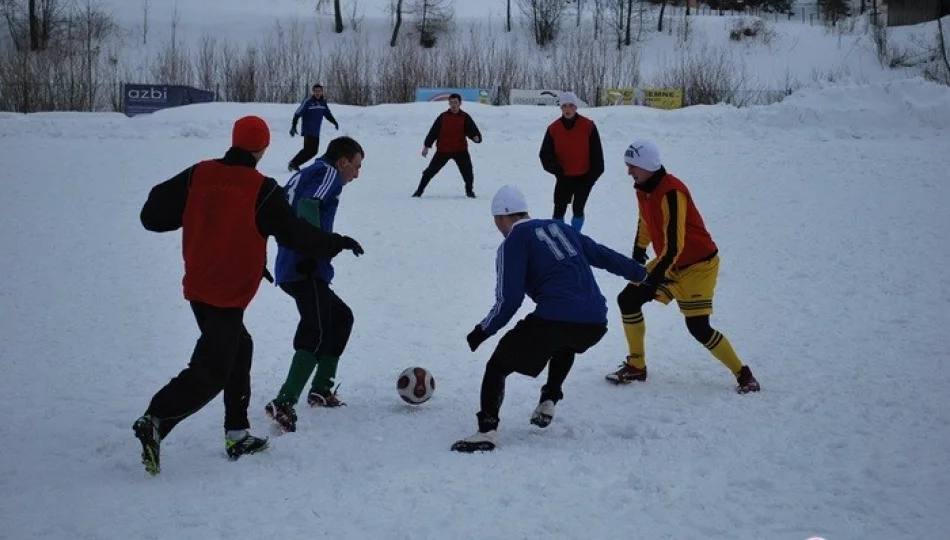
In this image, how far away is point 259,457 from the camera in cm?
477

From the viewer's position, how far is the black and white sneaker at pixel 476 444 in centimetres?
484

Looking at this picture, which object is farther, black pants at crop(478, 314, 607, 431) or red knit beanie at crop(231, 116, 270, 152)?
black pants at crop(478, 314, 607, 431)

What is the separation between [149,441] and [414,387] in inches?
72.3

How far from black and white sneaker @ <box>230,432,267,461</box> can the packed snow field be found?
0.07m

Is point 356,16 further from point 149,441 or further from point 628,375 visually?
point 149,441

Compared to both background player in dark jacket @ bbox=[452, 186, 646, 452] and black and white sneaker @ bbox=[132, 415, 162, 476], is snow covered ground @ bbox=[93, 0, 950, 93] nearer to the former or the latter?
background player in dark jacket @ bbox=[452, 186, 646, 452]

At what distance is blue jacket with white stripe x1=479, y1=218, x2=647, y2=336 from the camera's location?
4980 millimetres

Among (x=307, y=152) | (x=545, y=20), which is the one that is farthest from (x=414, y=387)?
(x=545, y=20)

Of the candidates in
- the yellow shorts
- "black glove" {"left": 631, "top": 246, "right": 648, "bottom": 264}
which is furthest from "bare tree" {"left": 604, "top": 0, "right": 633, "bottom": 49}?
the yellow shorts

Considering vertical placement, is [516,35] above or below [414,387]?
above

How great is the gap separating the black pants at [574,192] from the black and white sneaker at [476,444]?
6.87 metres

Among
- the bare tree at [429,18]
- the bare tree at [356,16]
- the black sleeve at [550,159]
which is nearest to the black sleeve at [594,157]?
the black sleeve at [550,159]

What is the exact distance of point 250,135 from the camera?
4.67 metres

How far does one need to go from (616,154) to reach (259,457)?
14.7 metres
